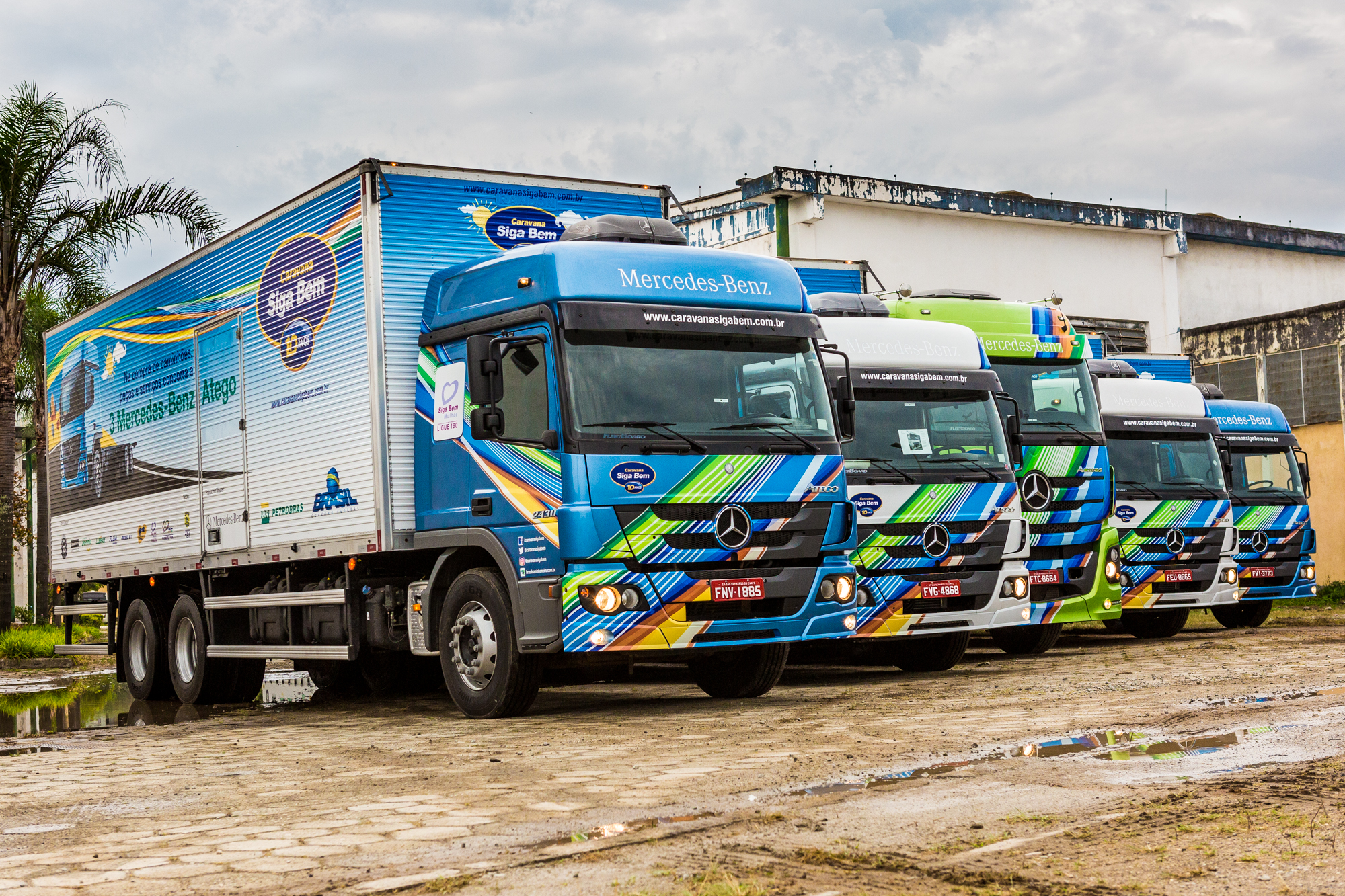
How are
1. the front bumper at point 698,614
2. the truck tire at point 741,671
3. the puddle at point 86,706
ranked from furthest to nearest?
the puddle at point 86,706, the truck tire at point 741,671, the front bumper at point 698,614

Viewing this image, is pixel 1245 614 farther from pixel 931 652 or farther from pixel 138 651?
pixel 138 651

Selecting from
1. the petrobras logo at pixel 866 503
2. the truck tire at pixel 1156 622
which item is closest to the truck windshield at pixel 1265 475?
the truck tire at pixel 1156 622

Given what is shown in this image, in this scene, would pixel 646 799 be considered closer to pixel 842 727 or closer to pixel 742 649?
pixel 842 727

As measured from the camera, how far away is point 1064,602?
13.7 metres

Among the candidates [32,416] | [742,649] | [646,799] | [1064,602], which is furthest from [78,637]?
[32,416]

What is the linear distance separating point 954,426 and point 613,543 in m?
4.46

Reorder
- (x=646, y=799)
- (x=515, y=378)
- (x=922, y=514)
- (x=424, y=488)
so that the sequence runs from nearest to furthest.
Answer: (x=646, y=799)
(x=515, y=378)
(x=424, y=488)
(x=922, y=514)

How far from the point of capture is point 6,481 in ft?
71.4

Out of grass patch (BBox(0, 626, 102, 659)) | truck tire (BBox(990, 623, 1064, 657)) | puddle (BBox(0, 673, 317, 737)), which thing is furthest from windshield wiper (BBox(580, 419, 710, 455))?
grass patch (BBox(0, 626, 102, 659))

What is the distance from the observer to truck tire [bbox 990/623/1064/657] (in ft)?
49.0

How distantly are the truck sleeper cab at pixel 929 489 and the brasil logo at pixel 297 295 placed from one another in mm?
3919

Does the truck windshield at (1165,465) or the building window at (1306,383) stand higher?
the building window at (1306,383)

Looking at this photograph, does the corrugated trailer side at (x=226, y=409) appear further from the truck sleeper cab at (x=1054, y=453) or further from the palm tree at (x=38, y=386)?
the palm tree at (x=38, y=386)

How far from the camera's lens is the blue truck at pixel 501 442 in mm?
9344
